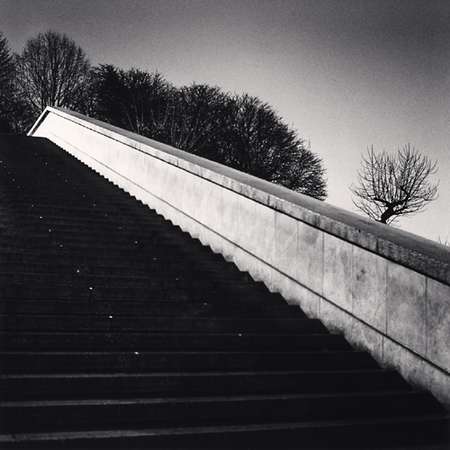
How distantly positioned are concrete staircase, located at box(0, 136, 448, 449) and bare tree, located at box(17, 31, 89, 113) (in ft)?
125

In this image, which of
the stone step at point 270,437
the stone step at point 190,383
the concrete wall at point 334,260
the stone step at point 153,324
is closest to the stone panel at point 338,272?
the concrete wall at point 334,260

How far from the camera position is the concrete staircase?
11.3 feet

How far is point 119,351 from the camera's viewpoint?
4.17m

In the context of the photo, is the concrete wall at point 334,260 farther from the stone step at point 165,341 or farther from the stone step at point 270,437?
the stone step at point 270,437

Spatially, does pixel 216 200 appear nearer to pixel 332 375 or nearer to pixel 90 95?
pixel 332 375

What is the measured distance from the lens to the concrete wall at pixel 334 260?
426cm

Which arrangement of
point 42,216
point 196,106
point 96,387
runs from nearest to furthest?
point 96,387
point 42,216
point 196,106

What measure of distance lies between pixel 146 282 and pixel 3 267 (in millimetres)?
1203

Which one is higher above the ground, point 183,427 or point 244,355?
point 244,355

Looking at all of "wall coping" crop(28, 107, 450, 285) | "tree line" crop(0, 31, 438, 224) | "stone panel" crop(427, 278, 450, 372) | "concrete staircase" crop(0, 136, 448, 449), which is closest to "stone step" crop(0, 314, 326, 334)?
"concrete staircase" crop(0, 136, 448, 449)

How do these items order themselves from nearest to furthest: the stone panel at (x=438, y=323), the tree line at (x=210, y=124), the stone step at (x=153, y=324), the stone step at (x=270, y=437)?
the stone step at (x=270, y=437) → the stone panel at (x=438, y=323) → the stone step at (x=153, y=324) → the tree line at (x=210, y=124)

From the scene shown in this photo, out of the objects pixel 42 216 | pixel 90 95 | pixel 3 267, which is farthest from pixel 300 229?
pixel 90 95

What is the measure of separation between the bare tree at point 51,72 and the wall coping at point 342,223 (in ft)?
119

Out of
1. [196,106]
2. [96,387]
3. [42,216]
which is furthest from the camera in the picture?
[196,106]
